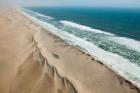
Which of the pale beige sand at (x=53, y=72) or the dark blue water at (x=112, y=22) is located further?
the dark blue water at (x=112, y=22)

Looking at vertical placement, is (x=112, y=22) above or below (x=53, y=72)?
below

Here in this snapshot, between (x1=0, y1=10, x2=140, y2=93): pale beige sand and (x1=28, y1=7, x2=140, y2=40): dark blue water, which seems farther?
(x1=28, y1=7, x2=140, y2=40): dark blue water

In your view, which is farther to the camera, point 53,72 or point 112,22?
point 112,22

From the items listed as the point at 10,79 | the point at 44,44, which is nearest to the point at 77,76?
the point at 10,79

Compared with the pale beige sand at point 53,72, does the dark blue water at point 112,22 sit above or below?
below

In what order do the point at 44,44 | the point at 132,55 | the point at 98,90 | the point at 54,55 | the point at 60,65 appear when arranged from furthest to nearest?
the point at 44,44
the point at 132,55
the point at 54,55
the point at 60,65
the point at 98,90

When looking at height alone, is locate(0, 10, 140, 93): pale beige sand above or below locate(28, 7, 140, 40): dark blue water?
above

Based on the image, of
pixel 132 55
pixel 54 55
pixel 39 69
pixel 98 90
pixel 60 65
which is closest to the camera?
pixel 98 90

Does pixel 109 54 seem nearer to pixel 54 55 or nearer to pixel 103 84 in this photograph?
pixel 54 55
